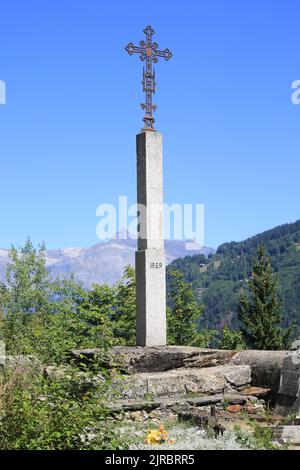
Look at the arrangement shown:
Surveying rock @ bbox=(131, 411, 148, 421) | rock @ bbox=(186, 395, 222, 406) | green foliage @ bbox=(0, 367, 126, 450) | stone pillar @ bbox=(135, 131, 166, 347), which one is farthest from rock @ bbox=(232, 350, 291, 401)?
green foliage @ bbox=(0, 367, 126, 450)

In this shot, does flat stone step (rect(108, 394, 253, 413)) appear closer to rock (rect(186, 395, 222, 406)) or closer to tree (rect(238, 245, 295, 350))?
rock (rect(186, 395, 222, 406))

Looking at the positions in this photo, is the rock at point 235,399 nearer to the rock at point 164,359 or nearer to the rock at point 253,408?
the rock at point 253,408

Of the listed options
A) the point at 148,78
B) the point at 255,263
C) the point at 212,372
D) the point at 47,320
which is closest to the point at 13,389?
the point at 212,372

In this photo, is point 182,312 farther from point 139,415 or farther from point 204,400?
point 139,415

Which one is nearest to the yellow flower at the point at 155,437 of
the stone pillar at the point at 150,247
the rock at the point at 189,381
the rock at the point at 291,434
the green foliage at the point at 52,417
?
the green foliage at the point at 52,417

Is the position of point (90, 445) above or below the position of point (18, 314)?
below

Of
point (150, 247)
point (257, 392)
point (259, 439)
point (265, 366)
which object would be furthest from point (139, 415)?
point (150, 247)

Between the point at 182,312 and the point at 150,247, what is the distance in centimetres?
2470

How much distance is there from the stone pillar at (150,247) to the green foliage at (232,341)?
22.0 meters

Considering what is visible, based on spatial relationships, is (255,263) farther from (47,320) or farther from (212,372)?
(212,372)

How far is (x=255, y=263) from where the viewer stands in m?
38.8

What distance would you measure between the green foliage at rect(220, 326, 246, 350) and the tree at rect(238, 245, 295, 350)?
55cm

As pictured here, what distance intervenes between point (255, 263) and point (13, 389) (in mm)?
32514

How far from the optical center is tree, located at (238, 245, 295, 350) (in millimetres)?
37719
